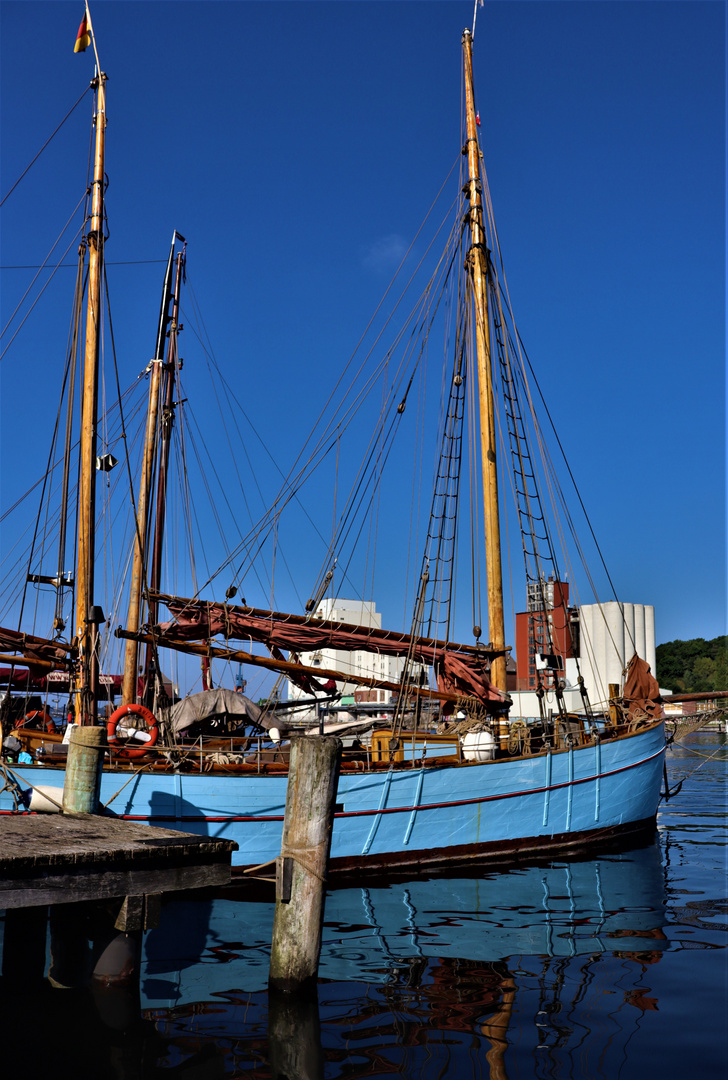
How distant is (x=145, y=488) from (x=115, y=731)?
509 inches

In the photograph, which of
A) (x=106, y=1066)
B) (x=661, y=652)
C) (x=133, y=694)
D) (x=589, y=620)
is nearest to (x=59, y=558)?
(x=133, y=694)

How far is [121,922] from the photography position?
320 inches

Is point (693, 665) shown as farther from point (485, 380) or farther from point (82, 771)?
point (82, 771)

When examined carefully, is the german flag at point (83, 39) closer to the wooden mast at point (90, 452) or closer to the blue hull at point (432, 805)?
the wooden mast at point (90, 452)

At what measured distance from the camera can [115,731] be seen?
685 inches

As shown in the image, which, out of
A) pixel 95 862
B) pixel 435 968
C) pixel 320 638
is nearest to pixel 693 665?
pixel 320 638

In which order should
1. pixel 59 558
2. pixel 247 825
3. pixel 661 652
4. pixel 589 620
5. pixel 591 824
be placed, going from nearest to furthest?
pixel 247 825 → pixel 591 824 → pixel 59 558 → pixel 589 620 → pixel 661 652

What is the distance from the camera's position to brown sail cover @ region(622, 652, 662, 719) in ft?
→ 70.2

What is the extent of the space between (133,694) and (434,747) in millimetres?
12792

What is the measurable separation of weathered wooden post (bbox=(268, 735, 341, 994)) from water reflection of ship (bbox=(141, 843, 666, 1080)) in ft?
1.51

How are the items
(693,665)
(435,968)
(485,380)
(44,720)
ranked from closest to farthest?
(435,968) → (44,720) → (485,380) → (693,665)

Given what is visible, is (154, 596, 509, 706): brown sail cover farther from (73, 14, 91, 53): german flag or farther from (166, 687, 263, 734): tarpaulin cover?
(73, 14, 91, 53): german flag

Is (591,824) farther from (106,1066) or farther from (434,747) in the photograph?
(106,1066)

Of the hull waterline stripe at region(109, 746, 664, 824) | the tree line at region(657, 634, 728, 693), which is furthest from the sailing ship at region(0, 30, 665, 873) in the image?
the tree line at region(657, 634, 728, 693)
